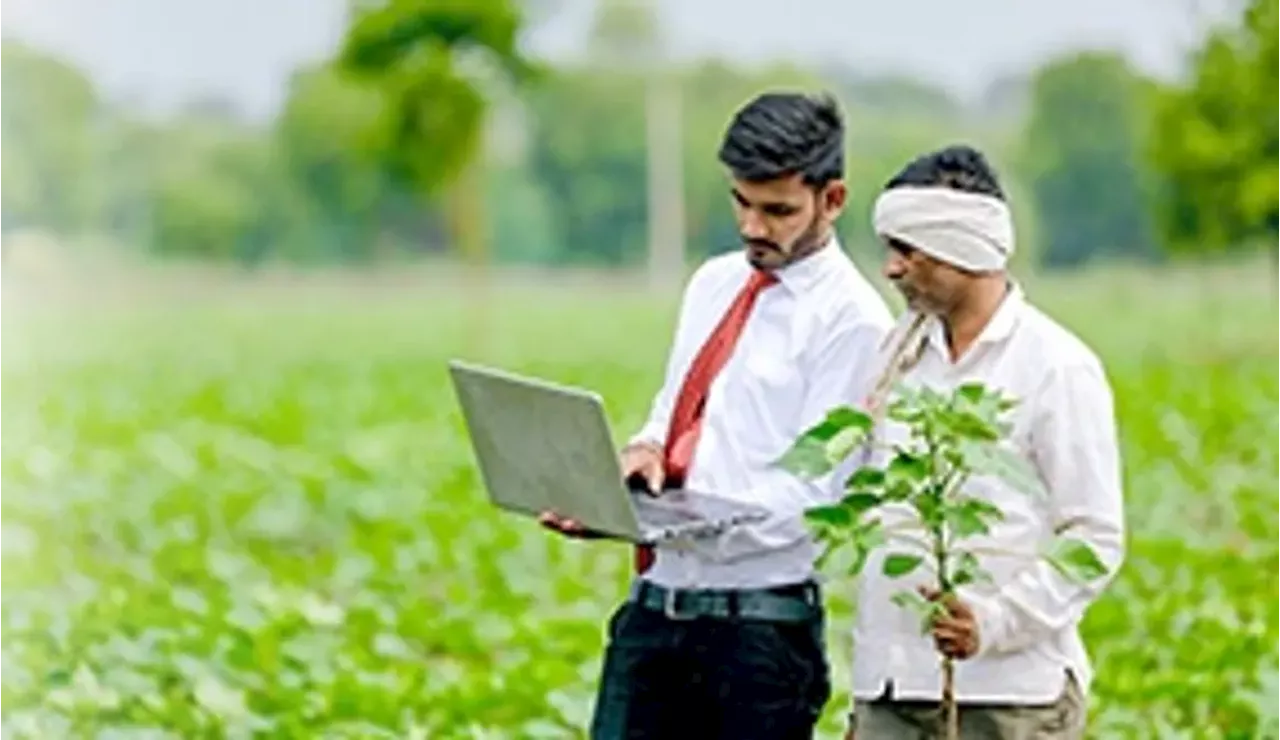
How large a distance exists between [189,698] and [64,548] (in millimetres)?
4413

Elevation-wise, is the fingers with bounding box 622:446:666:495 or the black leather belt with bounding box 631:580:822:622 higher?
the fingers with bounding box 622:446:666:495

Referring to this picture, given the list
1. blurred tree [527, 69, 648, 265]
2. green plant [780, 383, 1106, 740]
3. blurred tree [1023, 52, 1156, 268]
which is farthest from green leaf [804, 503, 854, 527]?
blurred tree [527, 69, 648, 265]

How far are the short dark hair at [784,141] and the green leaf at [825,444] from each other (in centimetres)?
41

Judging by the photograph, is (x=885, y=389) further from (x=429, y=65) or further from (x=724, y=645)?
(x=429, y=65)

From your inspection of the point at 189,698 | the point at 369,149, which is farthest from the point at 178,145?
the point at 189,698

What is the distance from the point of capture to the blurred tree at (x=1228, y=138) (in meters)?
21.6

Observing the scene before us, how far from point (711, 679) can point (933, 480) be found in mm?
540

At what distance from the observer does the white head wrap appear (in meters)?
3.81

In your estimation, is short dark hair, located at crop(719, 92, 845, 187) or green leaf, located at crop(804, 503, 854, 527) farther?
short dark hair, located at crop(719, 92, 845, 187)

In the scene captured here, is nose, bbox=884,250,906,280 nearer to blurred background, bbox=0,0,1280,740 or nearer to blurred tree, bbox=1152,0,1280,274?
blurred background, bbox=0,0,1280,740

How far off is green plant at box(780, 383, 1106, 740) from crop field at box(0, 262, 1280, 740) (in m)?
1.55

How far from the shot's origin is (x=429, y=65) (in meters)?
23.5

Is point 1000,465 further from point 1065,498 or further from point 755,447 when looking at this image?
point 755,447

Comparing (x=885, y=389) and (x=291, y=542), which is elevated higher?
(x=885, y=389)
